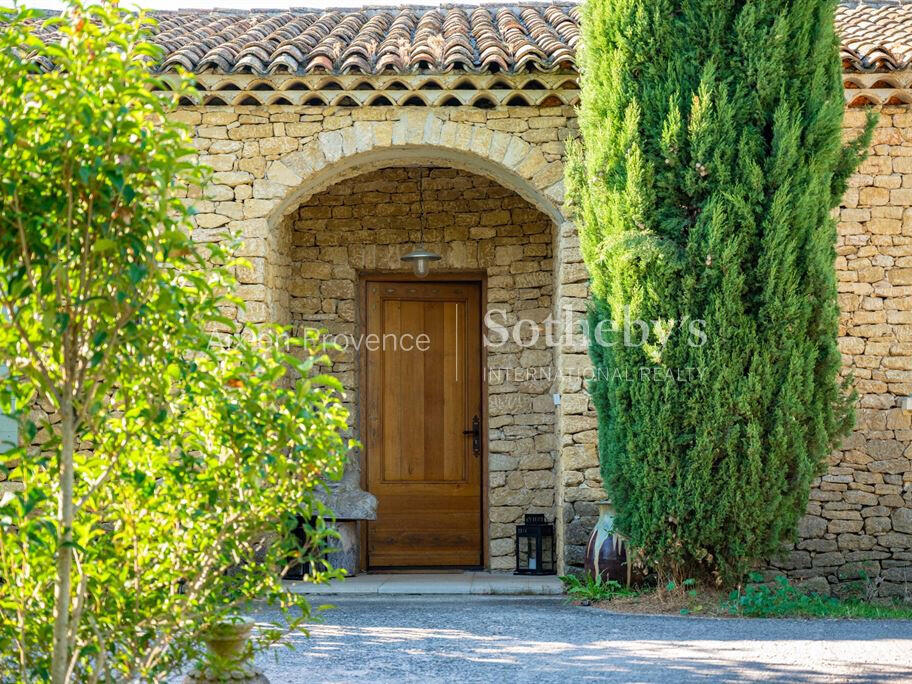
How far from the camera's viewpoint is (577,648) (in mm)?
4977

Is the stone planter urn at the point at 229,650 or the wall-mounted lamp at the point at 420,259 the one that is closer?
A: the stone planter urn at the point at 229,650

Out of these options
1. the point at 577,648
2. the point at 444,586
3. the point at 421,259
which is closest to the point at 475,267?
the point at 421,259

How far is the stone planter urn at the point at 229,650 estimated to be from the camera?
137 inches

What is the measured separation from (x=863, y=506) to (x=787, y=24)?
11.3 feet

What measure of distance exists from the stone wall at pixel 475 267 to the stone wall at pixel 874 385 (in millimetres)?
2233

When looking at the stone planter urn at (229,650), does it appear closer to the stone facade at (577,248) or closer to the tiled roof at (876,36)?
the stone facade at (577,248)

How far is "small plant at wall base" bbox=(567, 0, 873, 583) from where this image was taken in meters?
6.18

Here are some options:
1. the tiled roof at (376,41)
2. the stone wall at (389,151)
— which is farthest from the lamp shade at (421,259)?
the tiled roof at (376,41)

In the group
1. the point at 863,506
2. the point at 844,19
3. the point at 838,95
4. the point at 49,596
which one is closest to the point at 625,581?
the point at 863,506

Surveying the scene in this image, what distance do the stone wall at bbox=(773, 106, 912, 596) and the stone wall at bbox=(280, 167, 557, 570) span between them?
2.23m

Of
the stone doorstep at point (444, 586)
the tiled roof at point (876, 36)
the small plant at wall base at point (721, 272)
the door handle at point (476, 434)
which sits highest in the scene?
the tiled roof at point (876, 36)

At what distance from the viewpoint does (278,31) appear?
27.1 ft

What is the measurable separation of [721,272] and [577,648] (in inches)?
100

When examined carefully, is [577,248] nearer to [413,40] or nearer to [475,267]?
[475,267]
